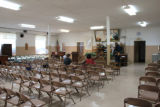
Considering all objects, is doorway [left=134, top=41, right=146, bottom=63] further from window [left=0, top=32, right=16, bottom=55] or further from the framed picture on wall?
window [left=0, top=32, right=16, bottom=55]

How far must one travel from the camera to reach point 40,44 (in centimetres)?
1850

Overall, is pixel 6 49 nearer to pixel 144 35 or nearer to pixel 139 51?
pixel 144 35

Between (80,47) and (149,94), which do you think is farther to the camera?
(80,47)

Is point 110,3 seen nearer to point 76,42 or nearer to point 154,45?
point 154,45

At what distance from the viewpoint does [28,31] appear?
16.7 metres

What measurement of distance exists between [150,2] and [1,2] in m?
6.97

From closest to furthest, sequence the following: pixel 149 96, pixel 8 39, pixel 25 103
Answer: pixel 25 103, pixel 149 96, pixel 8 39

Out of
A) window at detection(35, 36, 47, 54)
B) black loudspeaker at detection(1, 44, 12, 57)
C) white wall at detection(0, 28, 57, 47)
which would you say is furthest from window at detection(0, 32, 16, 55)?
window at detection(35, 36, 47, 54)

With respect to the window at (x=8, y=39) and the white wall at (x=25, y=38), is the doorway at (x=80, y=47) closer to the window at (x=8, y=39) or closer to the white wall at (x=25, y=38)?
the white wall at (x=25, y=38)

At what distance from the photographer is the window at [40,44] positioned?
1814 cm

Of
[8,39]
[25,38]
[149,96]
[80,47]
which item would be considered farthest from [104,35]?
[149,96]

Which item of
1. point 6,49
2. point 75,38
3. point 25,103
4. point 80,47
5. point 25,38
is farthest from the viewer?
point 75,38

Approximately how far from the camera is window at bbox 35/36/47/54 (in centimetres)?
1814

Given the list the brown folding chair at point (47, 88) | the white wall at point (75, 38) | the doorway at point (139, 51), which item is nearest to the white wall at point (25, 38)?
the white wall at point (75, 38)
